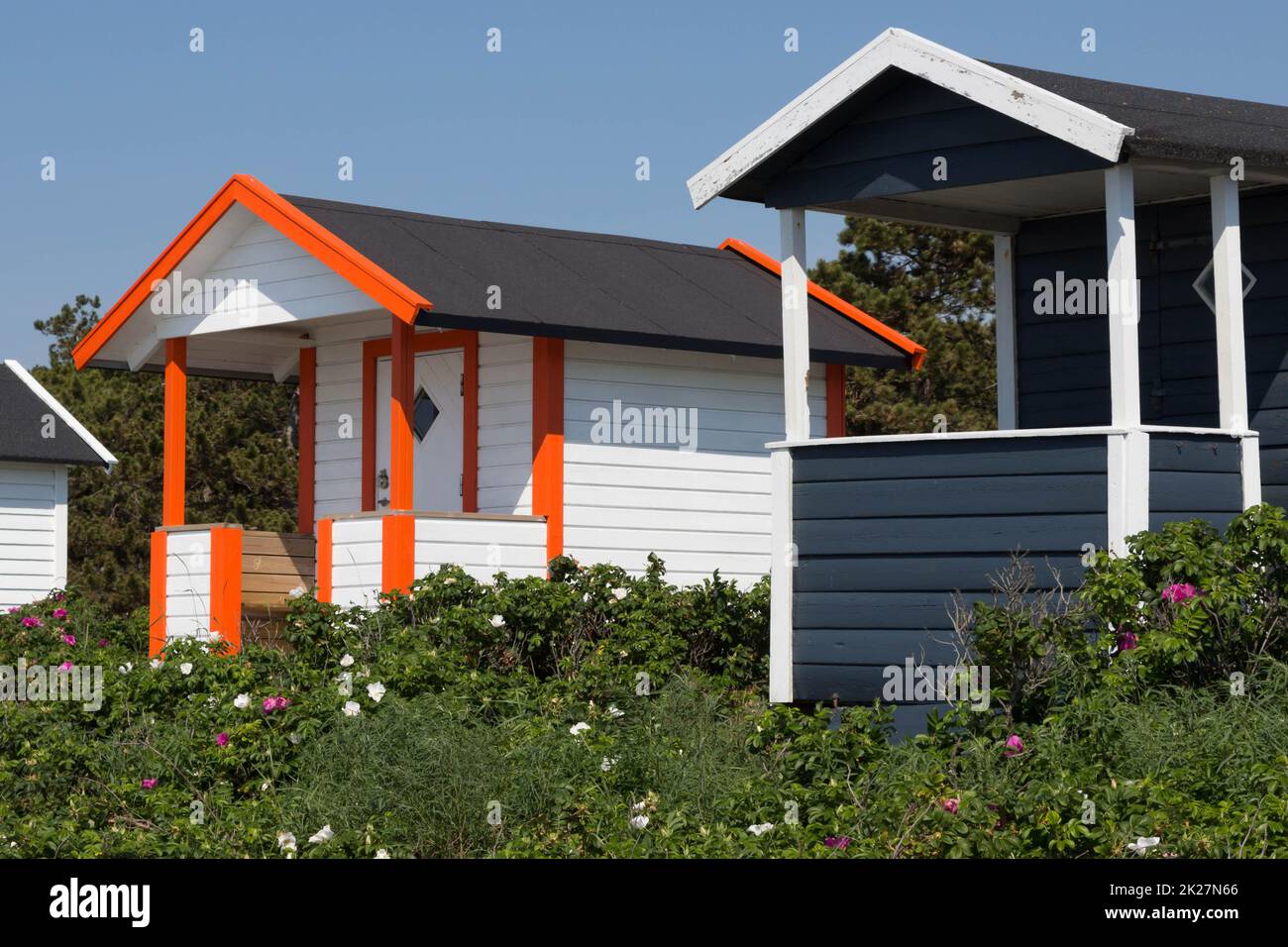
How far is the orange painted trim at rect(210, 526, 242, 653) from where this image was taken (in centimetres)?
1580

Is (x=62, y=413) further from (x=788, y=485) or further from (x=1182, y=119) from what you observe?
(x=1182, y=119)

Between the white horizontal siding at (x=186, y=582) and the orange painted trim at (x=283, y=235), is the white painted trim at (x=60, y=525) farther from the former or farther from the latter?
the white horizontal siding at (x=186, y=582)

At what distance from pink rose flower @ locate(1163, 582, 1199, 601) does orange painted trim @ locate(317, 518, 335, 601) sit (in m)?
7.33

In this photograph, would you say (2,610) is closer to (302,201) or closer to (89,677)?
(302,201)

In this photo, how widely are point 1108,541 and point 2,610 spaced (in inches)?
596

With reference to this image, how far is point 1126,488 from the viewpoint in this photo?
10.5 meters

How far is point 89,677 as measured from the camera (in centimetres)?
1255

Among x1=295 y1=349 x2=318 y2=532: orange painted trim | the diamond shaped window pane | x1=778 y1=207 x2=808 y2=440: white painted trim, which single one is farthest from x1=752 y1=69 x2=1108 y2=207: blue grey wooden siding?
x1=295 y1=349 x2=318 y2=532: orange painted trim

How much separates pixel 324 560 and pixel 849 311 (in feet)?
19.9

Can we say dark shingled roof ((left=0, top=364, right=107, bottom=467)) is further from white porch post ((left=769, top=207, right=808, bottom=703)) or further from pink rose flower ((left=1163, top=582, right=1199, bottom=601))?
pink rose flower ((left=1163, top=582, right=1199, bottom=601))

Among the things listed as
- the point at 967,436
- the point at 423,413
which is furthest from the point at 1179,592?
the point at 423,413

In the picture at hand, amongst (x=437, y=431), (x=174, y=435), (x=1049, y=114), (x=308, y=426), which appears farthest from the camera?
(x=308, y=426)
